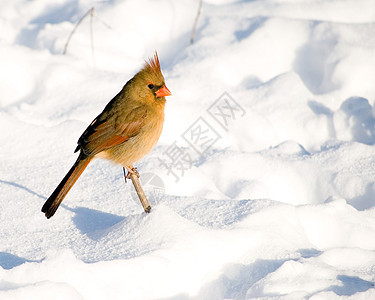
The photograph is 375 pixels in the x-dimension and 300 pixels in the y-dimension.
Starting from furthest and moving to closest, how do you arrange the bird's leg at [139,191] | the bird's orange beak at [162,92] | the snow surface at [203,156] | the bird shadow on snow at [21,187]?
the bird shadow on snow at [21,187]
the bird's orange beak at [162,92]
the bird's leg at [139,191]
the snow surface at [203,156]

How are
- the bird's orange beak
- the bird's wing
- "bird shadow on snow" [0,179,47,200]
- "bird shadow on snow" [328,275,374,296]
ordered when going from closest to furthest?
"bird shadow on snow" [328,275,374,296] → the bird's wing → the bird's orange beak → "bird shadow on snow" [0,179,47,200]

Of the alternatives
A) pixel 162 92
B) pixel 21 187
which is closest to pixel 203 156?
pixel 162 92

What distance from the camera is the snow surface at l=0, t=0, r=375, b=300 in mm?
2775

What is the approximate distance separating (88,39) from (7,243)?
12.0 ft

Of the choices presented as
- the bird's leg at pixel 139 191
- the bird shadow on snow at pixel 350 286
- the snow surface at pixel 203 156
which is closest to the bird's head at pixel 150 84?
the bird's leg at pixel 139 191

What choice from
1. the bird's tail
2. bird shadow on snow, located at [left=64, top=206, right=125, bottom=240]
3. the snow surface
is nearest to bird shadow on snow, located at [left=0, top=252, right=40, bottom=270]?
the snow surface

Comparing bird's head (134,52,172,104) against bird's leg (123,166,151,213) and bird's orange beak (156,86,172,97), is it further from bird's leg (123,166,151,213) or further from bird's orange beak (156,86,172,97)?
bird's leg (123,166,151,213)

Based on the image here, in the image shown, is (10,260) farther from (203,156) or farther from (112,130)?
(203,156)

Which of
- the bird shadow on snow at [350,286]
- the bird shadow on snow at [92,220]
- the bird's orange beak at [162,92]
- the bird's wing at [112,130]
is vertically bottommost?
the bird shadow on snow at [92,220]

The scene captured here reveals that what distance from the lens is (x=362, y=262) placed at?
2918 mm

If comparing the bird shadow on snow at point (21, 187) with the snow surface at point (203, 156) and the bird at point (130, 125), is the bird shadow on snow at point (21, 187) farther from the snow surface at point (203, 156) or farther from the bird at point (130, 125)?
the bird at point (130, 125)

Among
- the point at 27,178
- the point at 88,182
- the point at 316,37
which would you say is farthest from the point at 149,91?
the point at 316,37

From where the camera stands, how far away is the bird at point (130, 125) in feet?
10.7

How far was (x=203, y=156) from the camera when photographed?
4.54 metres
